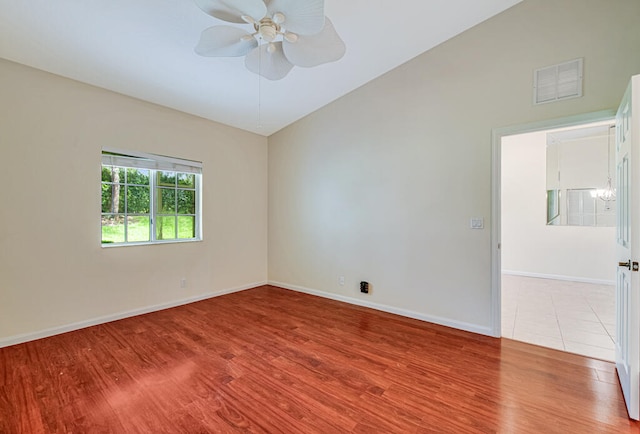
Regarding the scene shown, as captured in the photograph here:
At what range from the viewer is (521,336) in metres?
2.96

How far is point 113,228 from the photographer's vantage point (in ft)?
11.4

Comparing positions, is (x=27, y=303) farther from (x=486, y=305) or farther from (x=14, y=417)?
(x=486, y=305)

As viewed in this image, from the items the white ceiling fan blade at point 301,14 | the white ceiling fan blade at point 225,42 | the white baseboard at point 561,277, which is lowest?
the white baseboard at point 561,277

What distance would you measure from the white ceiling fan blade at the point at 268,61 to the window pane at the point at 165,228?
2616 millimetres

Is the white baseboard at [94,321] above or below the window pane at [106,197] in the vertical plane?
below

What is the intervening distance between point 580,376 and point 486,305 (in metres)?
0.87

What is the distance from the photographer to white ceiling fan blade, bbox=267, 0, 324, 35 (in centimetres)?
158

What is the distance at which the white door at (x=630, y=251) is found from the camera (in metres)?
1.73

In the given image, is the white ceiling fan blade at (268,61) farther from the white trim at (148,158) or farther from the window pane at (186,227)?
the window pane at (186,227)

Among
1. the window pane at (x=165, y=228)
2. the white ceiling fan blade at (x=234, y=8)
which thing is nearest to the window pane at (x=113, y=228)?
the window pane at (x=165, y=228)

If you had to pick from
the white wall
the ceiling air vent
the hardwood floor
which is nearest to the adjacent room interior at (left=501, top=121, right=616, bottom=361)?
the white wall

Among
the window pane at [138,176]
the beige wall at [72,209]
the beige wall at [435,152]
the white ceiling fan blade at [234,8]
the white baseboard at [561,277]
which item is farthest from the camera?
the white baseboard at [561,277]

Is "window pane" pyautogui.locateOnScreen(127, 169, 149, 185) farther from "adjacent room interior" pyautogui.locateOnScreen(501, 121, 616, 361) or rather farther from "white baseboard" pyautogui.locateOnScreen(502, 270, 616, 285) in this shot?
"white baseboard" pyautogui.locateOnScreen(502, 270, 616, 285)

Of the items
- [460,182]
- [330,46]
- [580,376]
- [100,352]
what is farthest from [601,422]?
[100,352]
